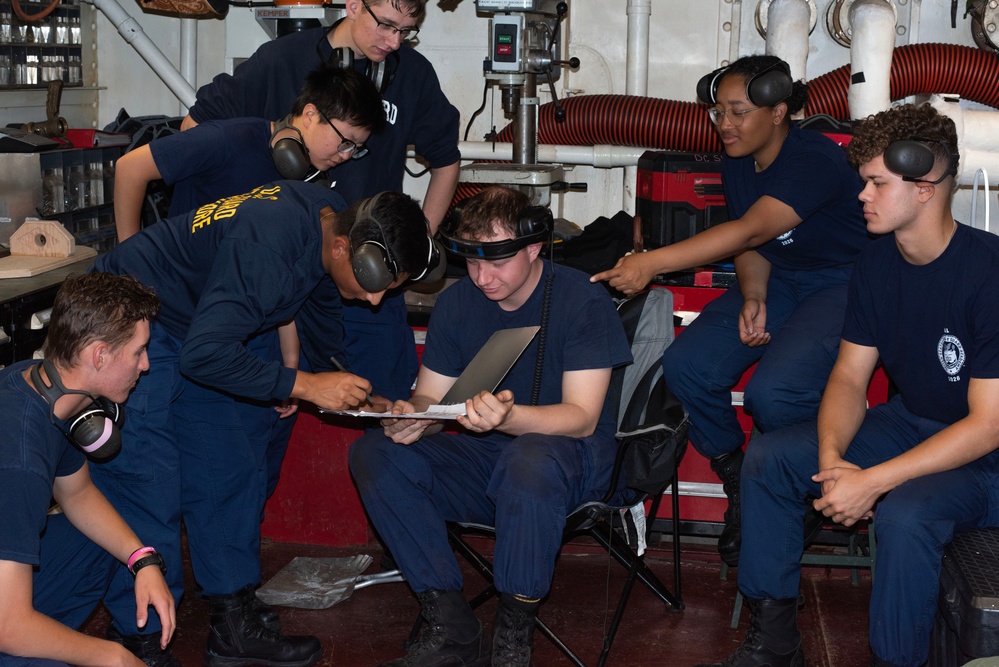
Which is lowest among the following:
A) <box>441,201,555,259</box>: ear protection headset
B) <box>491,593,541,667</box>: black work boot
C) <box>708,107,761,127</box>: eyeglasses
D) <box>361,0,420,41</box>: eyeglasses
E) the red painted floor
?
the red painted floor

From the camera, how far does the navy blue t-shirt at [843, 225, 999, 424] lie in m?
2.50

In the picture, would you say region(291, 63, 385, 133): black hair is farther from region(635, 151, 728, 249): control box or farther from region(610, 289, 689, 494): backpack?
region(635, 151, 728, 249): control box

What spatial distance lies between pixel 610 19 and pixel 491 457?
277cm

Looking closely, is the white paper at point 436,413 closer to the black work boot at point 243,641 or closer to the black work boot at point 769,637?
the black work boot at point 243,641

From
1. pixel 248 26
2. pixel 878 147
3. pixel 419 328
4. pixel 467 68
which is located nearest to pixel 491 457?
pixel 419 328

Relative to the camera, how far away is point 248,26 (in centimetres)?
510

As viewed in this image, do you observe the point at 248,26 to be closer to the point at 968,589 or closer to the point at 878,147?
the point at 878,147

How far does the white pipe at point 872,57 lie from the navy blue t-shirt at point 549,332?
1836mm

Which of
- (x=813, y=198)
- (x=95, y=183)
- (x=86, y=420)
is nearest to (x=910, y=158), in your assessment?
(x=813, y=198)

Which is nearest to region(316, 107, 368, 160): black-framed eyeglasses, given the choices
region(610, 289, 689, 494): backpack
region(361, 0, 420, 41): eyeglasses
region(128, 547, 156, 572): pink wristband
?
region(361, 0, 420, 41): eyeglasses

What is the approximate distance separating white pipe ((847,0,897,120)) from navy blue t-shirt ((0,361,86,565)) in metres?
3.22

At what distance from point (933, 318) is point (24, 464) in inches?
82.1

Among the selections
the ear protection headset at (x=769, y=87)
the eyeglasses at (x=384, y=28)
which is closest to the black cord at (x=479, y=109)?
the eyeglasses at (x=384, y=28)

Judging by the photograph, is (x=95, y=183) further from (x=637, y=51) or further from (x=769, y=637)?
(x=769, y=637)
